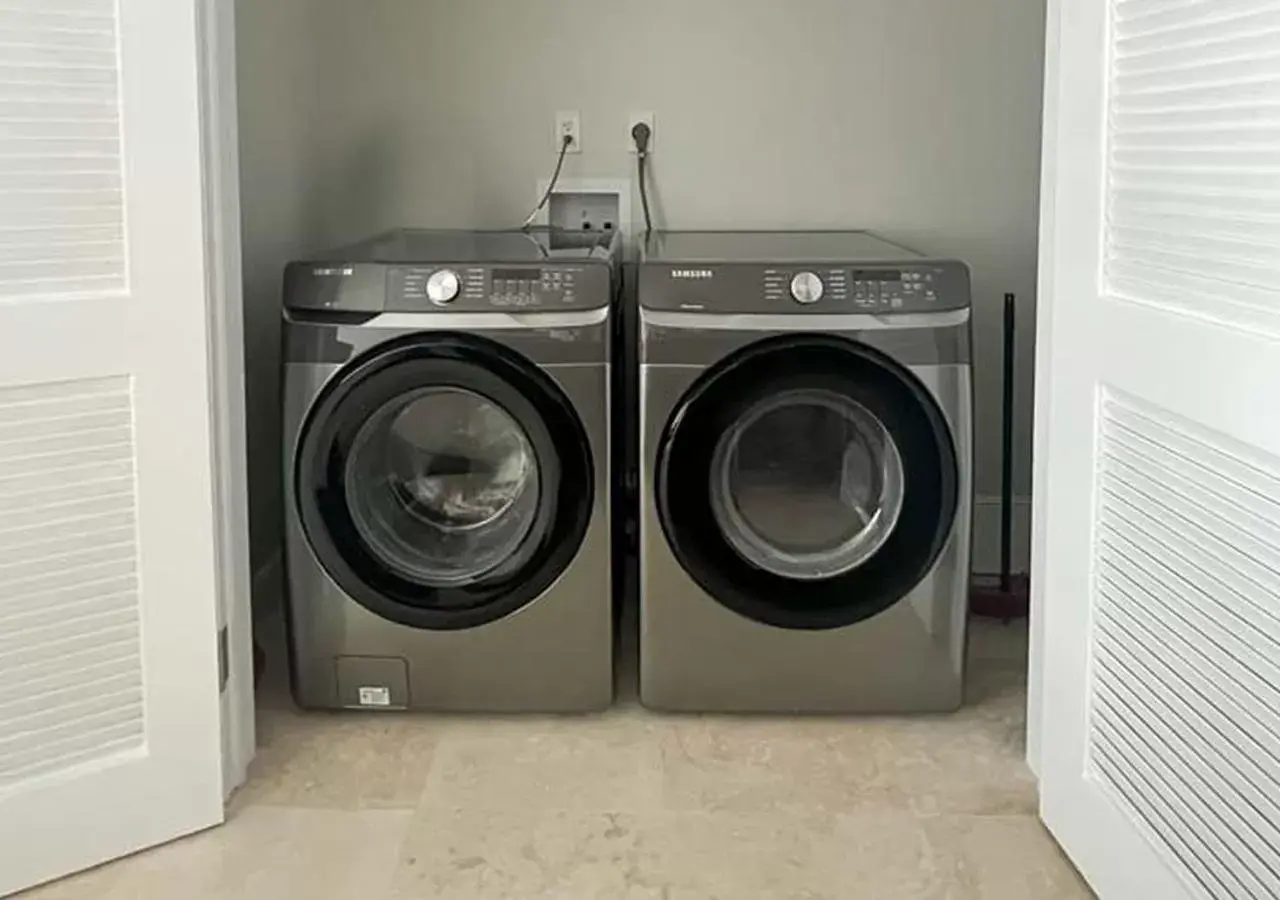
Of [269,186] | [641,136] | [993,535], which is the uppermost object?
[641,136]

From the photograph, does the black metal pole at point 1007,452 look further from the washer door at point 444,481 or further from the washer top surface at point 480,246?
the washer door at point 444,481

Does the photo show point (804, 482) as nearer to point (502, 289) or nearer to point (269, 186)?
point (502, 289)

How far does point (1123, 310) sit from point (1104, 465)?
0.65ft

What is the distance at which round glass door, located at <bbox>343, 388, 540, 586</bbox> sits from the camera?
7.93 feet

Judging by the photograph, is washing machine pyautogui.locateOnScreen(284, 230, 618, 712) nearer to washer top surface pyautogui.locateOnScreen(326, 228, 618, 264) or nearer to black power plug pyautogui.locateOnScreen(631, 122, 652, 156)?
washer top surface pyautogui.locateOnScreen(326, 228, 618, 264)

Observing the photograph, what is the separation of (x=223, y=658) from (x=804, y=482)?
950mm

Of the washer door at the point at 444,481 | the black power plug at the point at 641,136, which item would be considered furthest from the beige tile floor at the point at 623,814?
the black power plug at the point at 641,136

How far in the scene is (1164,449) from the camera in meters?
1.65

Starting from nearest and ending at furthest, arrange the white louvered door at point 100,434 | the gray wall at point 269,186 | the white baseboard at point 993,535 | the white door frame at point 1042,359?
1. the white louvered door at point 100,434
2. the white door frame at point 1042,359
3. the gray wall at point 269,186
4. the white baseboard at point 993,535

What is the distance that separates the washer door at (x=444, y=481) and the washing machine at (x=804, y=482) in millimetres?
149

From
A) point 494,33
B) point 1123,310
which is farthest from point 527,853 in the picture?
point 494,33

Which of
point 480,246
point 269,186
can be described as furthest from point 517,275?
point 269,186

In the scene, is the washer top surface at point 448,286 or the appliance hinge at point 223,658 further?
the washer top surface at point 448,286

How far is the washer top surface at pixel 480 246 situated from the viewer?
95.3 inches
